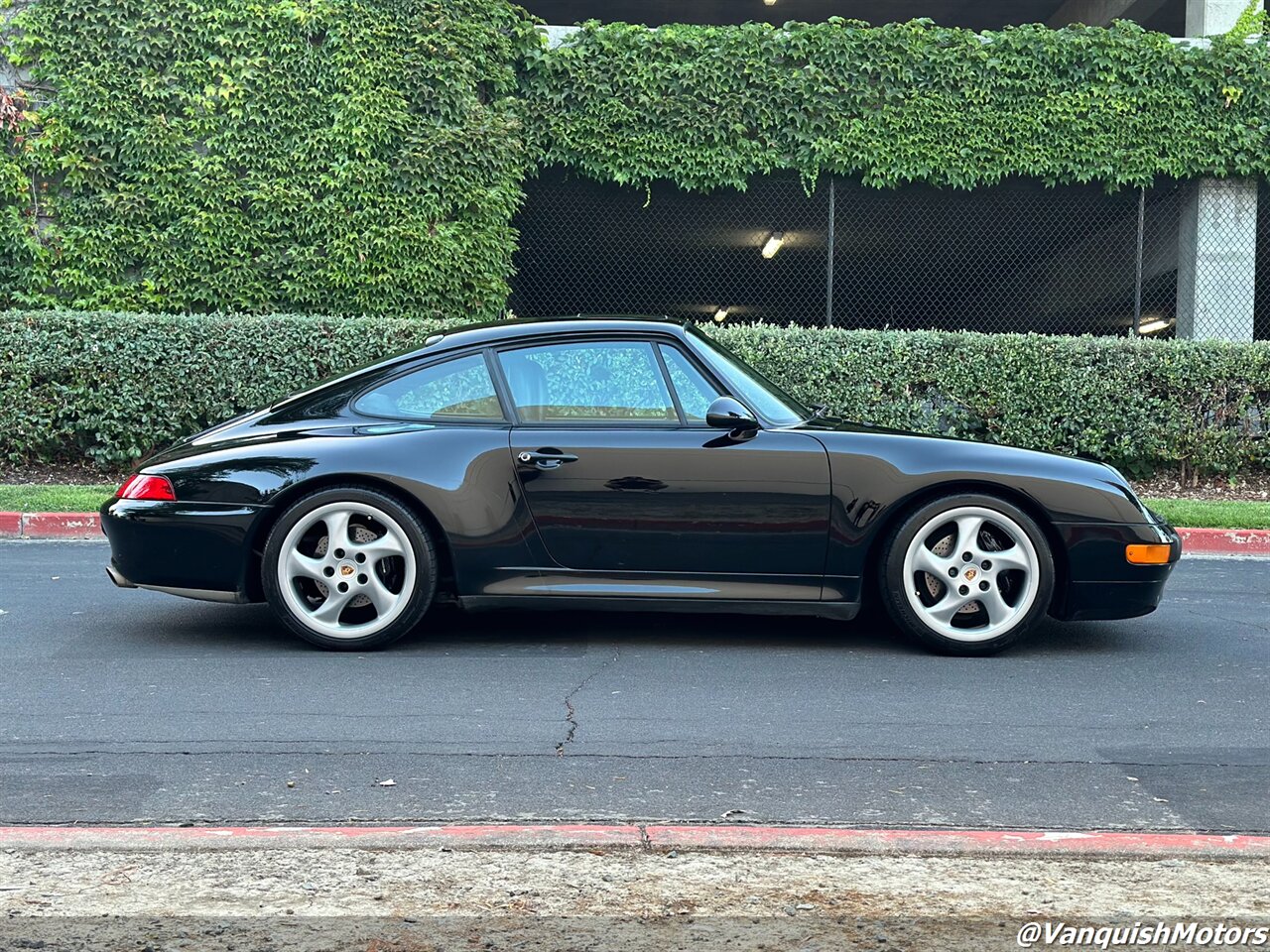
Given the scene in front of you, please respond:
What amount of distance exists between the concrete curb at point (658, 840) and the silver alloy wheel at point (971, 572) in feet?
6.73

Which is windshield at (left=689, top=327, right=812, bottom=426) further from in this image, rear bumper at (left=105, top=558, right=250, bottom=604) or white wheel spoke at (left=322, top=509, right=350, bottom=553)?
rear bumper at (left=105, top=558, right=250, bottom=604)

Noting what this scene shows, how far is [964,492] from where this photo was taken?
525 centimetres

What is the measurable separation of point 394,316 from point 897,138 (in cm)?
575

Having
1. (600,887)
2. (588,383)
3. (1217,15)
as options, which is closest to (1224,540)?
Result: (588,383)

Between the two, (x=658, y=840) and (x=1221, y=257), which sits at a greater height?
(x=1221, y=257)

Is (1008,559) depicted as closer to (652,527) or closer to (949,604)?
(949,604)

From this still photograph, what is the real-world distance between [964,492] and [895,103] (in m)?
10.2

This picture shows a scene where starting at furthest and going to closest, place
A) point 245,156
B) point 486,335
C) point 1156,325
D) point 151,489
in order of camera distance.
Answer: point 1156,325 < point 245,156 < point 486,335 < point 151,489

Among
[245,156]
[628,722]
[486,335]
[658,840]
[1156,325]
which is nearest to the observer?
[658,840]

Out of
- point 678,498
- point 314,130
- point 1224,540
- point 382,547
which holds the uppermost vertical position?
point 314,130

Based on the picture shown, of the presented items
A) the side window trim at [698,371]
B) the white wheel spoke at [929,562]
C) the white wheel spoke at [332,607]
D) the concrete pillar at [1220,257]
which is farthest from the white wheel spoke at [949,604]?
the concrete pillar at [1220,257]

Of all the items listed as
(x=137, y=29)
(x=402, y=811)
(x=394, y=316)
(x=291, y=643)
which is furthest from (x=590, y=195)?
(x=402, y=811)

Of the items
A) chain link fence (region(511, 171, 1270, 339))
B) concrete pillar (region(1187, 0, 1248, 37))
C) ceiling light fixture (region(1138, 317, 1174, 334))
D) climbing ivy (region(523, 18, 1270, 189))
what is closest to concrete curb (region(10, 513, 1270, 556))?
chain link fence (region(511, 171, 1270, 339))

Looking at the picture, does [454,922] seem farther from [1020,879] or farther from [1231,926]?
[1231,926]
